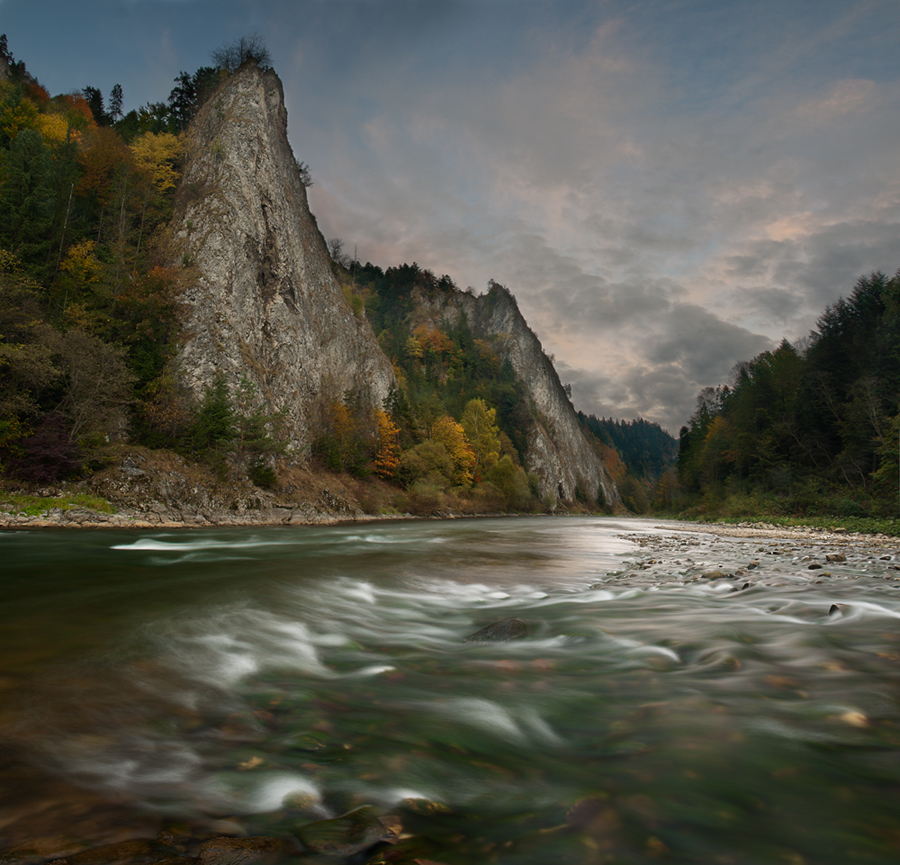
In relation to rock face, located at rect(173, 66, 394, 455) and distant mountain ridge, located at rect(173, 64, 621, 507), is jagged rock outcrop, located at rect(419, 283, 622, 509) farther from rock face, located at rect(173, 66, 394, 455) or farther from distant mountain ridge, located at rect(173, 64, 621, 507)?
rock face, located at rect(173, 66, 394, 455)

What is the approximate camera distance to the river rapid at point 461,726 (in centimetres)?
198

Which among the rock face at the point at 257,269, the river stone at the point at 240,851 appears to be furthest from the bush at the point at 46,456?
the river stone at the point at 240,851

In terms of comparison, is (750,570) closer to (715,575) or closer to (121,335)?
(715,575)

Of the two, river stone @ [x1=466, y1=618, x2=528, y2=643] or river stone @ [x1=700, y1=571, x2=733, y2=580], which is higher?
river stone @ [x1=466, y1=618, x2=528, y2=643]

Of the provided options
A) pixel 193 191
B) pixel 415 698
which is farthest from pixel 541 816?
pixel 193 191

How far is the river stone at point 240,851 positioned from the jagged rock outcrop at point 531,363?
110741mm

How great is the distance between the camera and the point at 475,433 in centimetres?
7494

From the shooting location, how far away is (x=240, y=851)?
1.79 metres

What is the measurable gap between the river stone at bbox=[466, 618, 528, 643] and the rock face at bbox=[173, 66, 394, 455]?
32440mm

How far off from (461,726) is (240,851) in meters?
1.73

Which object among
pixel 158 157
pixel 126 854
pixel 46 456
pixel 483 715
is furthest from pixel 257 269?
pixel 126 854

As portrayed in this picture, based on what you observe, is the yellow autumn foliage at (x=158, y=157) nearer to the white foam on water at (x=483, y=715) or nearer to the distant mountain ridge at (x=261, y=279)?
the distant mountain ridge at (x=261, y=279)

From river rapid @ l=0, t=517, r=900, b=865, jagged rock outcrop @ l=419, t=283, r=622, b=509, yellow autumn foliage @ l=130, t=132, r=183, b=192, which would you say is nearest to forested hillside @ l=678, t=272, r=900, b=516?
river rapid @ l=0, t=517, r=900, b=865

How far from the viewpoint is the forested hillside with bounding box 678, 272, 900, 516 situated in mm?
33094
